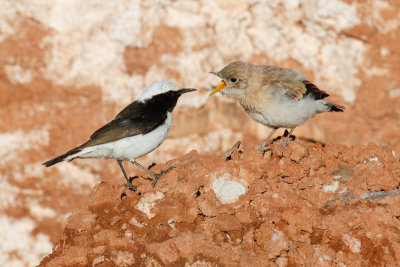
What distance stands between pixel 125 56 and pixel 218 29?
61.3 inches

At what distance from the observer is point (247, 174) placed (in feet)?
18.7

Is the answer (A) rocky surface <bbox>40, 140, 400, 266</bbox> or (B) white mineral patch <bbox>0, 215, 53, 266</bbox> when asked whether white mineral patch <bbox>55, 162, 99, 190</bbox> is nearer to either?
(B) white mineral patch <bbox>0, 215, 53, 266</bbox>

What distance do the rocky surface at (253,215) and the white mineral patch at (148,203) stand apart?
0.03ft

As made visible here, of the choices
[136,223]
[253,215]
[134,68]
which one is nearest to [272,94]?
[253,215]

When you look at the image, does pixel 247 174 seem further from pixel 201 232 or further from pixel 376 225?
pixel 376 225

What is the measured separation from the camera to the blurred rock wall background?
353 inches

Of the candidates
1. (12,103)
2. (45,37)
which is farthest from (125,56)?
(12,103)

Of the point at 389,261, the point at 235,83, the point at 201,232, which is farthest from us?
the point at 235,83

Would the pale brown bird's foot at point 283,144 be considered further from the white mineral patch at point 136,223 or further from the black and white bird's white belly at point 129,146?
the white mineral patch at point 136,223

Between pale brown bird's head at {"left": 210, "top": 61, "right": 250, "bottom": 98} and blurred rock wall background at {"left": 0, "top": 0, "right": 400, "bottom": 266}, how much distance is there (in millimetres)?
2079

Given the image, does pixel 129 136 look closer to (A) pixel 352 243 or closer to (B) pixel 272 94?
(B) pixel 272 94

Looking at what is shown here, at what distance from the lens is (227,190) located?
5.58 m

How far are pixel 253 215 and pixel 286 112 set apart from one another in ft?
6.16

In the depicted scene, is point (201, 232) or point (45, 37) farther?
point (45, 37)
